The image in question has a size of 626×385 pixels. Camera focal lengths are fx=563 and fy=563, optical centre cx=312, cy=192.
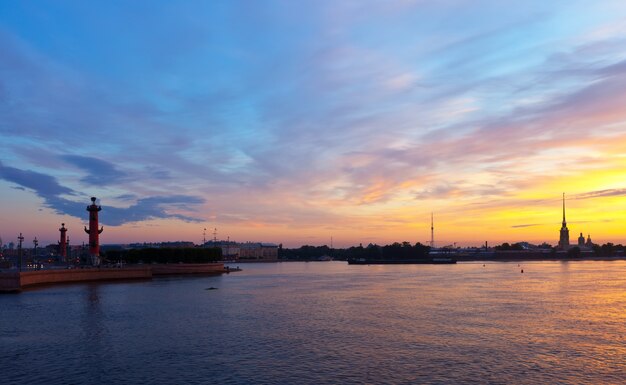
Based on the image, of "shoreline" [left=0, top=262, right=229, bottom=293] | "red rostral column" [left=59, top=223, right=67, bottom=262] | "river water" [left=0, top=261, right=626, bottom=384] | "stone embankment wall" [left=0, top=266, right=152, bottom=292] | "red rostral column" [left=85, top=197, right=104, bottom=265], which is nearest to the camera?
"river water" [left=0, top=261, right=626, bottom=384]

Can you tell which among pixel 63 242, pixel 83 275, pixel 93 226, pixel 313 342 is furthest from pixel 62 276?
pixel 313 342

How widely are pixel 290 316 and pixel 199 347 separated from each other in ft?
44.6

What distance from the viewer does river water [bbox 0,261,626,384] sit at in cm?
2389

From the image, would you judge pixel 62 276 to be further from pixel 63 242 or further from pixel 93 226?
pixel 63 242

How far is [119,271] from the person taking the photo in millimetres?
91625

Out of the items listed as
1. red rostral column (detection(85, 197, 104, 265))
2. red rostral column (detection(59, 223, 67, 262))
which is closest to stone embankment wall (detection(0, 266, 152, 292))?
red rostral column (detection(85, 197, 104, 265))

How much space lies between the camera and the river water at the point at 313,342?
23.9m

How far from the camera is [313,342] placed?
1231 inches

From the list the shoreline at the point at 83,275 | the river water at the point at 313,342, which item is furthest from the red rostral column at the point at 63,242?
the river water at the point at 313,342

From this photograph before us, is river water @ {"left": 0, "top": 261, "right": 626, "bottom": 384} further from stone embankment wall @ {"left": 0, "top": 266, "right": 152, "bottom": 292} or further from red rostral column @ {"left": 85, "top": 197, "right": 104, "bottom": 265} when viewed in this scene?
red rostral column @ {"left": 85, "top": 197, "right": 104, "bottom": 265}

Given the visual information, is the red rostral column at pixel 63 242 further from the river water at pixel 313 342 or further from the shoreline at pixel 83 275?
the river water at pixel 313 342

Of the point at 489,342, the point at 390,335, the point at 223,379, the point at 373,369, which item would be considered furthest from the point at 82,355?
the point at 489,342

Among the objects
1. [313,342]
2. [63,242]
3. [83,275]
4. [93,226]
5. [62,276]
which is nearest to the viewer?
[313,342]

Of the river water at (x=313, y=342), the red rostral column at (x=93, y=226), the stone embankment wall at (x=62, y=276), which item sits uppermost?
the red rostral column at (x=93, y=226)
